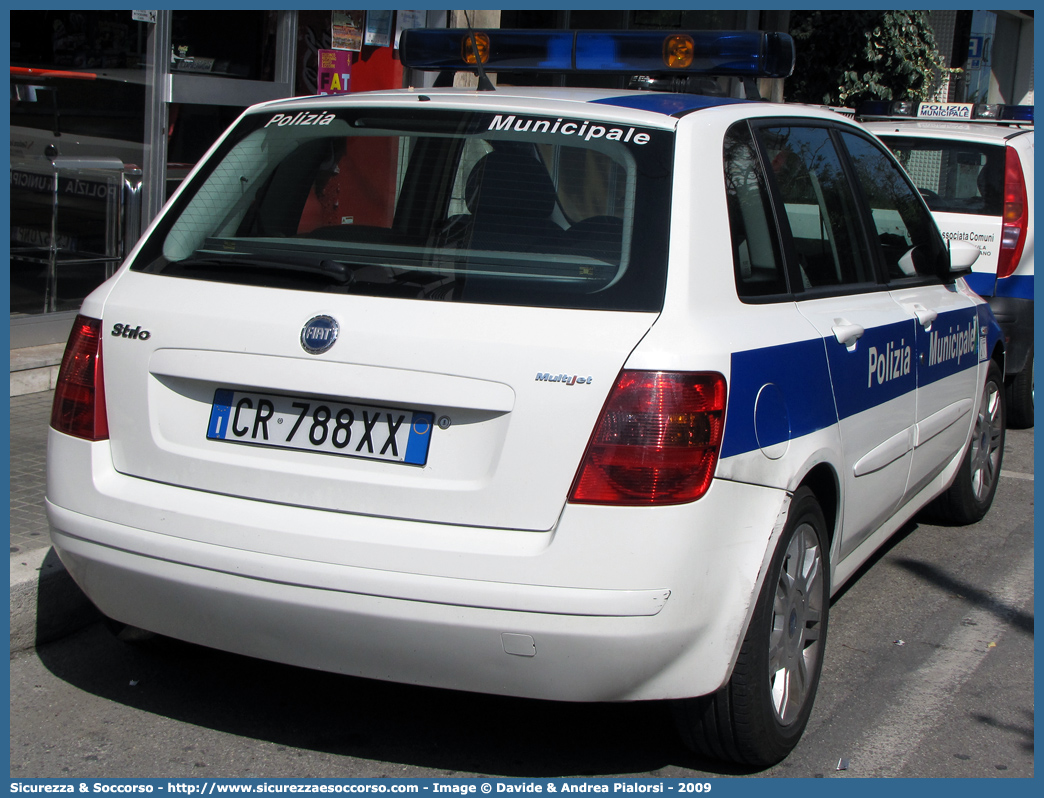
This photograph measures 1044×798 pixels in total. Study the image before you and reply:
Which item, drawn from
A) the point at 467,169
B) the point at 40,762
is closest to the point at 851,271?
the point at 467,169

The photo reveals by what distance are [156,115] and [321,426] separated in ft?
18.2

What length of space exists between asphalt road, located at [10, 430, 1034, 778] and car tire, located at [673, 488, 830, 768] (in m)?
0.13

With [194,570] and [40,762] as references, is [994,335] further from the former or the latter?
[40,762]

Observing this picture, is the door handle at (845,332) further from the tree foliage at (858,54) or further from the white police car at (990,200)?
the tree foliage at (858,54)

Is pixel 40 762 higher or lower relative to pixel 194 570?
lower

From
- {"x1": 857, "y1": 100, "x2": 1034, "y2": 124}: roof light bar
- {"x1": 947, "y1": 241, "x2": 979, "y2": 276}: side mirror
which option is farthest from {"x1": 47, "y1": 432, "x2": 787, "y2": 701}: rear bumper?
{"x1": 857, "y1": 100, "x2": 1034, "y2": 124}: roof light bar

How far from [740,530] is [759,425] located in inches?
10.2

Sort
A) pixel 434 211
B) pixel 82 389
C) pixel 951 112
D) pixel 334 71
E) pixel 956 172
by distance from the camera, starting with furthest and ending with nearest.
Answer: pixel 951 112, pixel 334 71, pixel 956 172, pixel 434 211, pixel 82 389

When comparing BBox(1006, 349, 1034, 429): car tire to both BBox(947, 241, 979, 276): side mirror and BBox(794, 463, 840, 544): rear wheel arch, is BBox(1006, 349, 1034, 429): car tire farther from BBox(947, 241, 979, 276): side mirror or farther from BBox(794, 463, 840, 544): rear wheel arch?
BBox(794, 463, 840, 544): rear wheel arch

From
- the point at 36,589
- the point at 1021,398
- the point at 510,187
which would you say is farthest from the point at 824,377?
the point at 1021,398

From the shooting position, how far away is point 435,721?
3.32m

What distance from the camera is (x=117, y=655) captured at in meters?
3.74

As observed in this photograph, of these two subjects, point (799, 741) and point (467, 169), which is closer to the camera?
point (467, 169)

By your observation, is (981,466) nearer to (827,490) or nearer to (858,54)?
(827,490)
